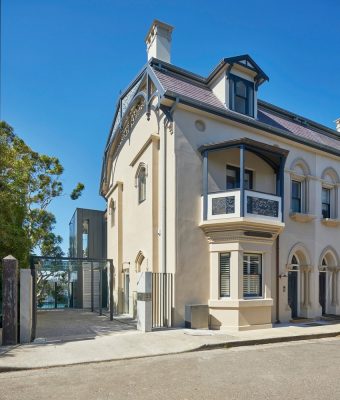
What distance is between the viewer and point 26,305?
10047 millimetres

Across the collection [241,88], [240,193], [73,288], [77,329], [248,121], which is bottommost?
[73,288]

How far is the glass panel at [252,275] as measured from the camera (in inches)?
523

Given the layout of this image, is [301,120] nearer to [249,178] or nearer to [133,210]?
[249,178]

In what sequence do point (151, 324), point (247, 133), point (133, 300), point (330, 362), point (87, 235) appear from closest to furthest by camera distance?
point (330, 362)
point (151, 324)
point (247, 133)
point (133, 300)
point (87, 235)

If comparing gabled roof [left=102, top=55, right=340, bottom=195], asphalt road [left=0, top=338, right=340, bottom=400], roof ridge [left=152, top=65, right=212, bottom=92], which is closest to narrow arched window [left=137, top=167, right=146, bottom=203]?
gabled roof [left=102, top=55, right=340, bottom=195]

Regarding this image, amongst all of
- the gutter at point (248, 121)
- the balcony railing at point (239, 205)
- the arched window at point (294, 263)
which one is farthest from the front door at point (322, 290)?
the gutter at point (248, 121)

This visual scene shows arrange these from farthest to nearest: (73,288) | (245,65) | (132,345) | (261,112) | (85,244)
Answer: (85,244)
(73,288)
(261,112)
(245,65)
(132,345)

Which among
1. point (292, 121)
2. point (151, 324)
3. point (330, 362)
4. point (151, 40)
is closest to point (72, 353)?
point (151, 324)

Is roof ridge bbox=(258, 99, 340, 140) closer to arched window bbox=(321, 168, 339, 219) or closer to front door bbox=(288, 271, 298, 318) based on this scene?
arched window bbox=(321, 168, 339, 219)

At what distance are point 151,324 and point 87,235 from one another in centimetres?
1361

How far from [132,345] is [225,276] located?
4.52 metres

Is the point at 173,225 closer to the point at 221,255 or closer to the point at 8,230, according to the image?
the point at 221,255

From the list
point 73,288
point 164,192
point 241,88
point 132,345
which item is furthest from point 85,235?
point 132,345

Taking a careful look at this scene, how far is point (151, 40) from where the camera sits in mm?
16469
